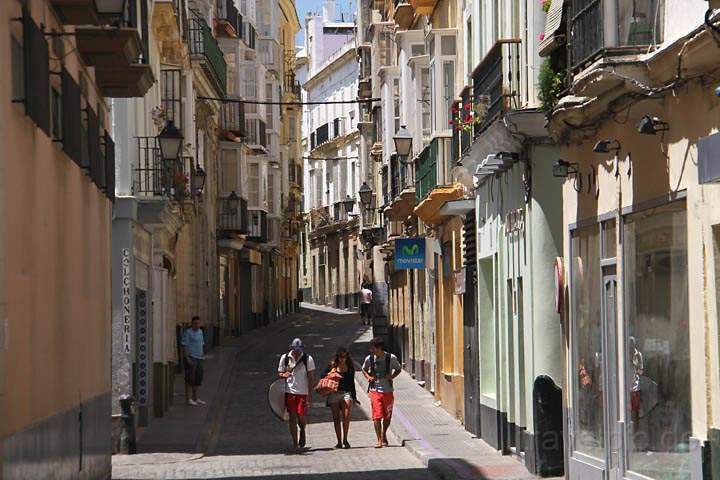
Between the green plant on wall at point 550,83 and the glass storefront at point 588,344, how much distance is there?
134 cm

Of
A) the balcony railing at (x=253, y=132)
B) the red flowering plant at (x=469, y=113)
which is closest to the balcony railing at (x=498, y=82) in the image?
the red flowering plant at (x=469, y=113)

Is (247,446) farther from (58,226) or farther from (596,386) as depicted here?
(58,226)

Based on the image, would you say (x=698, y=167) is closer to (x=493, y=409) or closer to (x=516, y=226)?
(x=516, y=226)

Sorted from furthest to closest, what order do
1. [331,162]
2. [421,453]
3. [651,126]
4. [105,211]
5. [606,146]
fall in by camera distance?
[331,162] < [421,453] < [105,211] < [606,146] < [651,126]

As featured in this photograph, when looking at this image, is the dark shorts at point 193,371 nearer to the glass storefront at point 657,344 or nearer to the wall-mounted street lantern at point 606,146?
the wall-mounted street lantern at point 606,146

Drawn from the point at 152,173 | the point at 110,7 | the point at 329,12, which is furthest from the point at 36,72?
the point at 329,12

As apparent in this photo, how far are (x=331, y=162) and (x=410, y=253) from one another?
150ft

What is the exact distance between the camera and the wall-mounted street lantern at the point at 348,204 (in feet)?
238

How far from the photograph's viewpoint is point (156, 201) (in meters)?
24.8

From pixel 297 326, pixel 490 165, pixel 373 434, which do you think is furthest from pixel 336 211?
pixel 490 165

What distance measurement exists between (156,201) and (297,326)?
3523 centimetres

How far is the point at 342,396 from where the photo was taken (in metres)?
24.4

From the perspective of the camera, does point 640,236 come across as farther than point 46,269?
Yes

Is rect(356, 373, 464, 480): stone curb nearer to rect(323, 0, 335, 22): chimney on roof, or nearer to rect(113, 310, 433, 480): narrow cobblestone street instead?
rect(113, 310, 433, 480): narrow cobblestone street
